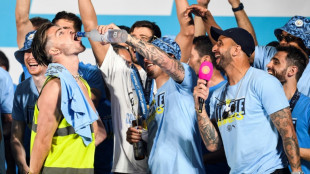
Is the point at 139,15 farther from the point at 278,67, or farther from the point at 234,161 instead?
the point at 234,161

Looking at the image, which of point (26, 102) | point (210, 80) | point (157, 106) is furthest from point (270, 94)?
point (26, 102)

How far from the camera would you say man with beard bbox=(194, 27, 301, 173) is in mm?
3402

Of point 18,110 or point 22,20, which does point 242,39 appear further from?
point 22,20

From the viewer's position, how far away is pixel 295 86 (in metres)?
3.97

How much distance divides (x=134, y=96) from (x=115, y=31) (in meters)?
0.87

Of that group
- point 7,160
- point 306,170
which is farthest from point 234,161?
point 7,160

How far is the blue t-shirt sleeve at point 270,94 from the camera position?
3.41 metres

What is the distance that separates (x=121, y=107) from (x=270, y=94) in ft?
4.22

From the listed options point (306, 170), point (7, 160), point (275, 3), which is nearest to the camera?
point (306, 170)

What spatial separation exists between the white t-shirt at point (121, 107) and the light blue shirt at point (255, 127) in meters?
0.91

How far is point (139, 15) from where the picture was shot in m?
5.85

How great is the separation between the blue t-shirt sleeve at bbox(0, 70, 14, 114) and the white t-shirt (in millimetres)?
1032

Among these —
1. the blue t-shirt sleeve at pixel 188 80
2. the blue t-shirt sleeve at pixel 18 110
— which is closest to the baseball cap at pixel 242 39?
the blue t-shirt sleeve at pixel 188 80

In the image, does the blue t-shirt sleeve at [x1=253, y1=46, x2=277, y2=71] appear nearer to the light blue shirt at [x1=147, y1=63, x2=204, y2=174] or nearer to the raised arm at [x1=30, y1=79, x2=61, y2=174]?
the light blue shirt at [x1=147, y1=63, x2=204, y2=174]
